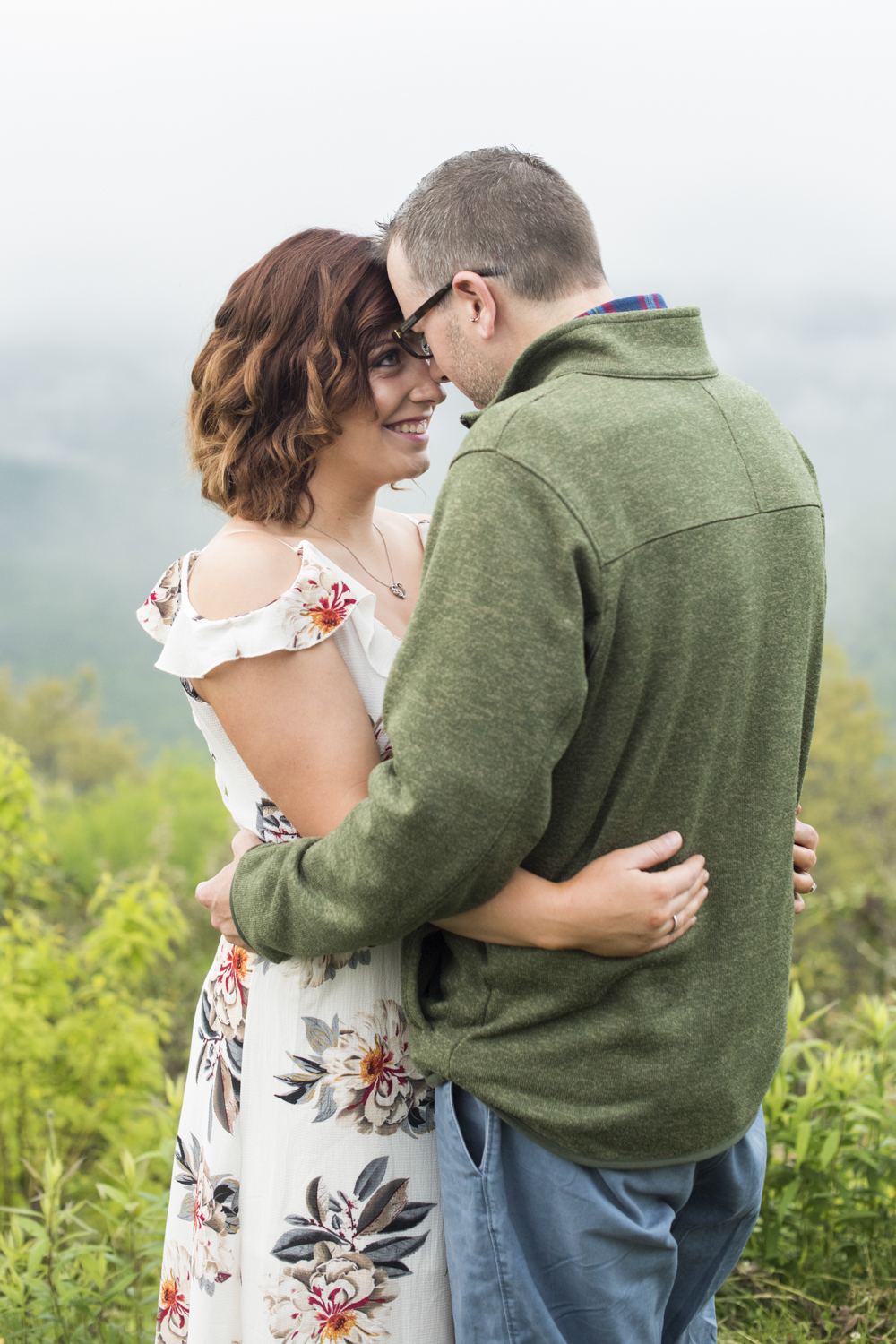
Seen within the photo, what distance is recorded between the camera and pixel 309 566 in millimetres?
1324

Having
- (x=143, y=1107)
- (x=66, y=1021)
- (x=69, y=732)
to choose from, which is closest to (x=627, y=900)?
(x=143, y=1107)

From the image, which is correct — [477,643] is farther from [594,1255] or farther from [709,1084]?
[594,1255]

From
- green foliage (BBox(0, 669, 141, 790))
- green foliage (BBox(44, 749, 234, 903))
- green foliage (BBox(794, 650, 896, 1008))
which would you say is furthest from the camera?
green foliage (BBox(0, 669, 141, 790))

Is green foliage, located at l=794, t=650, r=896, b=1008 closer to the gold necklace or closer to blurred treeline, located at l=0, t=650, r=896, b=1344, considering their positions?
blurred treeline, located at l=0, t=650, r=896, b=1344

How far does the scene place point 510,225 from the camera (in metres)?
1.20

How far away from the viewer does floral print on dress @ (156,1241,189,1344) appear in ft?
4.90

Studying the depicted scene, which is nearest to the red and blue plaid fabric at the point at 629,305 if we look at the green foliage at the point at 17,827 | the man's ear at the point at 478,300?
the man's ear at the point at 478,300

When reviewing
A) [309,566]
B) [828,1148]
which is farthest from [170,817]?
[309,566]

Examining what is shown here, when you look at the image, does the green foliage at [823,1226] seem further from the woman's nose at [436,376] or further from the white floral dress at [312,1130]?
the woman's nose at [436,376]

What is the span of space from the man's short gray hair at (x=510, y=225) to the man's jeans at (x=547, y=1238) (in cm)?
96

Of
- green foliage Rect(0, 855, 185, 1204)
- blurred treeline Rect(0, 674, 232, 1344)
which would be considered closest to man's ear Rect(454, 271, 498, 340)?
blurred treeline Rect(0, 674, 232, 1344)

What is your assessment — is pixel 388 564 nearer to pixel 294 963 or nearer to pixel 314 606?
pixel 314 606

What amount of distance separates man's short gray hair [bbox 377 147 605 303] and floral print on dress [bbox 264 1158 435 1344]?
1.14 meters

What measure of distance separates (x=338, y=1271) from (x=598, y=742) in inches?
30.9
